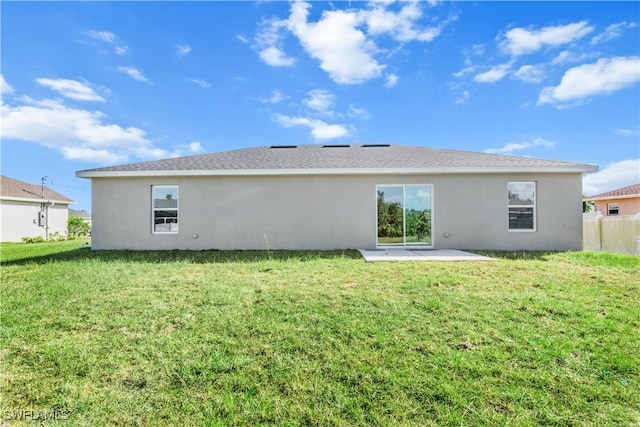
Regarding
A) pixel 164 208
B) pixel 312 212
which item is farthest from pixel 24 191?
pixel 312 212

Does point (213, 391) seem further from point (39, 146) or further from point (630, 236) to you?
point (39, 146)

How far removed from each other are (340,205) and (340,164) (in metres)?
1.44

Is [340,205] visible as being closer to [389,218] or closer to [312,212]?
[312,212]

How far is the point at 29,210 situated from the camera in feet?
70.9

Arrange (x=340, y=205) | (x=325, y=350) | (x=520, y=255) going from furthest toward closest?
(x=340, y=205) → (x=520, y=255) → (x=325, y=350)

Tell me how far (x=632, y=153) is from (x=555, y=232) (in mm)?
7056

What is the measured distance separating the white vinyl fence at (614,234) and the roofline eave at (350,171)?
99.1 inches

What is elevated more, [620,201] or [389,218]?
[620,201]

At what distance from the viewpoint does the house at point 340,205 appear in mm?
9430

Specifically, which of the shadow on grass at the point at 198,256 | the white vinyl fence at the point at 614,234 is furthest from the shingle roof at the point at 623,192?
the shadow on grass at the point at 198,256

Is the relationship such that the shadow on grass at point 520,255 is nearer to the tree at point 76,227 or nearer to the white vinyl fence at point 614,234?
the white vinyl fence at point 614,234

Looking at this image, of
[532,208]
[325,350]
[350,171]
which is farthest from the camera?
[532,208]

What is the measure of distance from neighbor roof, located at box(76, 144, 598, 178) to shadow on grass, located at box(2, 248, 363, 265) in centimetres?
262

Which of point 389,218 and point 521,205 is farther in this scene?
point 389,218
